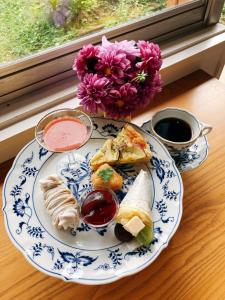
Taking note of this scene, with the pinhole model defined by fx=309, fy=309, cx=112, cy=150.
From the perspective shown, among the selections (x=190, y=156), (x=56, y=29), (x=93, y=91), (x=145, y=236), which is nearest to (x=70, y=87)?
(x=56, y=29)

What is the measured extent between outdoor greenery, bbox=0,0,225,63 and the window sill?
12 cm

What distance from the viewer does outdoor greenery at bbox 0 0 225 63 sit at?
2.56 ft

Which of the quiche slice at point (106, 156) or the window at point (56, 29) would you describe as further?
the window at point (56, 29)

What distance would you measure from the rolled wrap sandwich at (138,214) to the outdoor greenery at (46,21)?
0.47 meters

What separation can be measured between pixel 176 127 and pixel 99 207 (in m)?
0.27

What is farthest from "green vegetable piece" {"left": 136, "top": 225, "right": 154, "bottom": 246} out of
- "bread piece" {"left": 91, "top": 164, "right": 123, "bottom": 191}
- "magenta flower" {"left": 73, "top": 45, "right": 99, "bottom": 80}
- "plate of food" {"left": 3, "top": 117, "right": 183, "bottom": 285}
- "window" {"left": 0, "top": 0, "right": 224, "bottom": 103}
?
"window" {"left": 0, "top": 0, "right": 224, "bottom": 103}

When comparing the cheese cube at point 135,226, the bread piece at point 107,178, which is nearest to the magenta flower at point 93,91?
the bread piece at point 107,178

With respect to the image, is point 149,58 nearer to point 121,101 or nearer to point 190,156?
point 121,101

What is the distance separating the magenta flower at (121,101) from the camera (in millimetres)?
614

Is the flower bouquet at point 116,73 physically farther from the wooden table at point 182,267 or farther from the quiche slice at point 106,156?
the wooden table at point 182,267

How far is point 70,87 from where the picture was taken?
87 centimetres

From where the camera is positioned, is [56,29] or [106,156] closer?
[106,156]

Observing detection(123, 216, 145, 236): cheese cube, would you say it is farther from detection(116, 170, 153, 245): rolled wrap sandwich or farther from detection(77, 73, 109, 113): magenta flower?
detection(77, 73, 109, 113): magenta flower

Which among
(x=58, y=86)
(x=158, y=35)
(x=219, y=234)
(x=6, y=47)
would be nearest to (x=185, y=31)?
(x=158, y=35)
